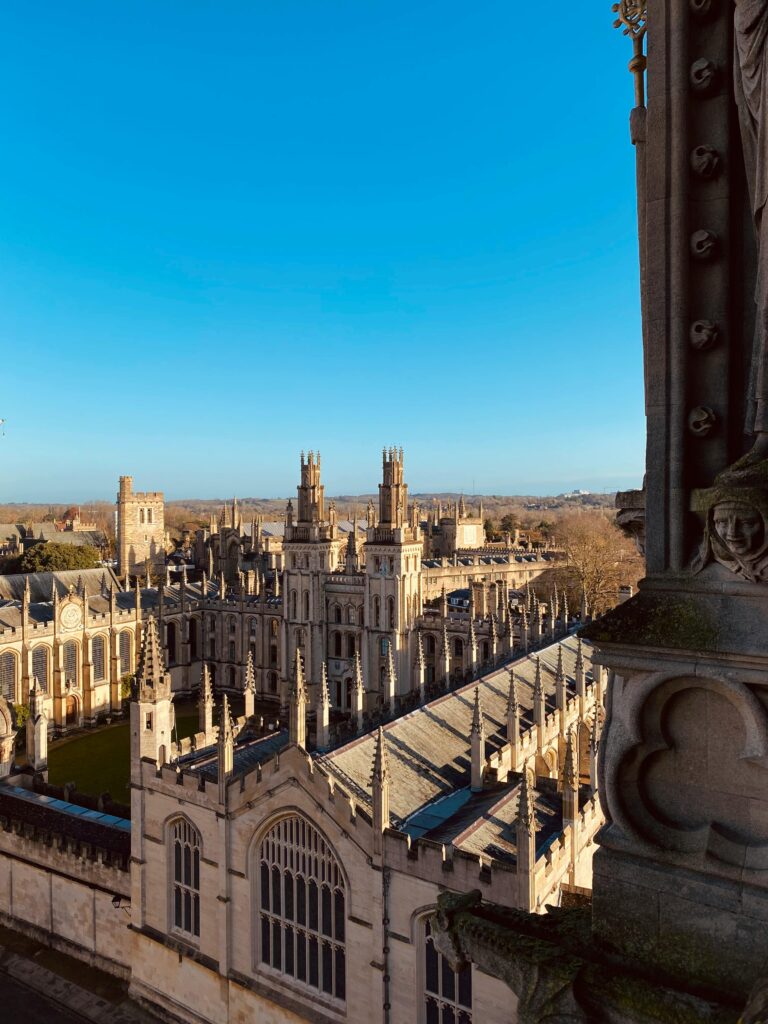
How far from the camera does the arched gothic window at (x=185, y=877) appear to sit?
18.8 m

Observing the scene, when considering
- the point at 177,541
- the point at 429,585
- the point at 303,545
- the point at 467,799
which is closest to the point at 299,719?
the point at 467,799

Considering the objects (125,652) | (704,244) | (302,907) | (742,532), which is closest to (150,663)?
(302,907)

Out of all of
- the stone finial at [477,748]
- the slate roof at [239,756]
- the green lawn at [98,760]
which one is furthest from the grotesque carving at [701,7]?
the green lawn at [98,760]

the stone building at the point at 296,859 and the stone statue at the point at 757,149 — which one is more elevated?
the stone statue at the point at 757,149

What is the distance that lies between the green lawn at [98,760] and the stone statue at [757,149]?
3450cm

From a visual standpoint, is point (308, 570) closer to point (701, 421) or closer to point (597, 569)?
point (597, 569)

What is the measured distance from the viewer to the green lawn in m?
35.2

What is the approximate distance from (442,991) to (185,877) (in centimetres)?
787

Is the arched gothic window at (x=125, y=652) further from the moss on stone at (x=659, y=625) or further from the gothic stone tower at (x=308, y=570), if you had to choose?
the moss on stone at (x=659, y=625)

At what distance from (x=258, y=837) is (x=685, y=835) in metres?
15.3

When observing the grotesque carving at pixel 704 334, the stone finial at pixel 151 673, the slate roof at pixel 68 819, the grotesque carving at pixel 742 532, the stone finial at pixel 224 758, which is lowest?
the slate roof at pixel 68 819

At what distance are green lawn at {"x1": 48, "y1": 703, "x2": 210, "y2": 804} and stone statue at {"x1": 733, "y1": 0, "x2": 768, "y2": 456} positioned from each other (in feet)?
113

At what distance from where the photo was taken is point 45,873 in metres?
22.4

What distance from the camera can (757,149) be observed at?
4004mm
